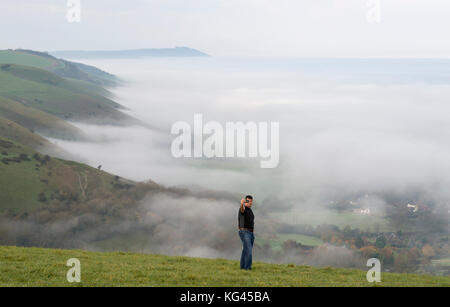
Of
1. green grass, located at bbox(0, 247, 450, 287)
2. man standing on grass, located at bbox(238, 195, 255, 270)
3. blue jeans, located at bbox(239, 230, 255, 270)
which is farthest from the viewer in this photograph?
blue jeans, located at bbox(239, 230, 255, 270)

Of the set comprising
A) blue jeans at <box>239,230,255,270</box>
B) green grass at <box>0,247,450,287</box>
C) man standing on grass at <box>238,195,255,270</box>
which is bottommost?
green grass at <box>0,247,450,287</box>

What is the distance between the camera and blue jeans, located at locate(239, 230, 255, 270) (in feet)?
86.6

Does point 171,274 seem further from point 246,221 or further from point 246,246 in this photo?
point 246,221

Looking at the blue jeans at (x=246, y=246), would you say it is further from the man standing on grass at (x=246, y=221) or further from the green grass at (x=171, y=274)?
the green grass at (x=171, y=274)

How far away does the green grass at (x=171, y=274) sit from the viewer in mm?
23516

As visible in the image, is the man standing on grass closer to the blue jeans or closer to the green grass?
the blue jeans

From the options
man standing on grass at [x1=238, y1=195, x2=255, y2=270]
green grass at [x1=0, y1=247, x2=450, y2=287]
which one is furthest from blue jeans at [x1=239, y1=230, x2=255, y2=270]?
green grass at [x1=0, y1=247, x2=450, y2=287]

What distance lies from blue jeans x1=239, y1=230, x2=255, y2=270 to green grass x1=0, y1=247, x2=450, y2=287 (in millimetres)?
630

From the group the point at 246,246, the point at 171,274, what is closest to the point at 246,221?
the point at 246,246
